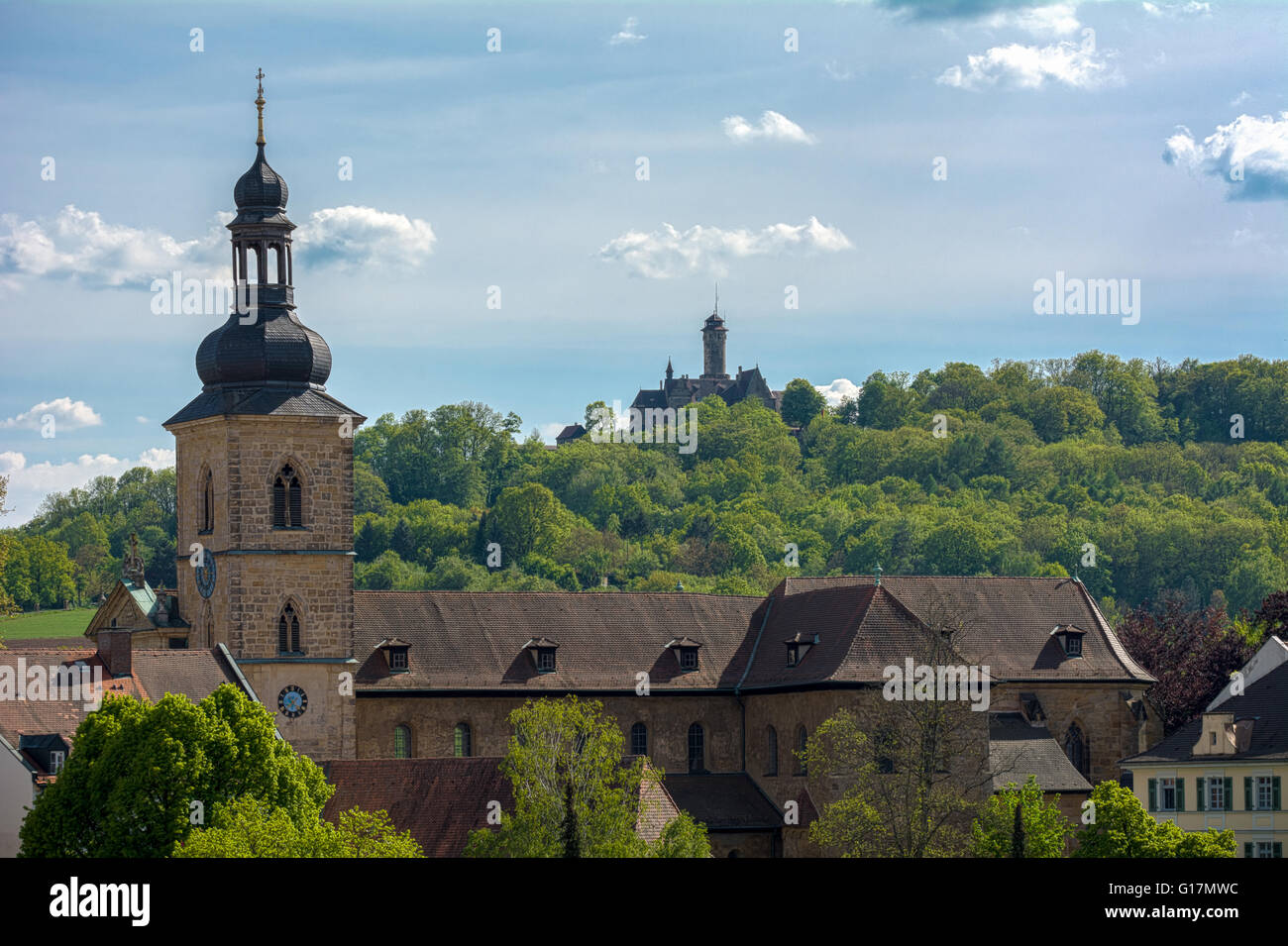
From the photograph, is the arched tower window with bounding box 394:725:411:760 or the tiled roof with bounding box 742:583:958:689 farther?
the arched tower window with bounding box 394:725:411:760

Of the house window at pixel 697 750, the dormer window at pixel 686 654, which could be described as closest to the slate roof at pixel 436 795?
the house window at pixel 697 750

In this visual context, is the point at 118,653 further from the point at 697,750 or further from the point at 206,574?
the point at 697,750

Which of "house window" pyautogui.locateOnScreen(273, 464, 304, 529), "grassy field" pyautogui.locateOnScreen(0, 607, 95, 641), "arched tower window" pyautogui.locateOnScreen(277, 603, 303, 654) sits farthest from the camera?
"grassy field" pyautogui.locateOnScreen(0, 607, 95, 641)

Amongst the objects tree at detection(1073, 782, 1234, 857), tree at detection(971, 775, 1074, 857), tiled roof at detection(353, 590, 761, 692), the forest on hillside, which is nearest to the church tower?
tiled roof at detection(353, 590, 761, 692)

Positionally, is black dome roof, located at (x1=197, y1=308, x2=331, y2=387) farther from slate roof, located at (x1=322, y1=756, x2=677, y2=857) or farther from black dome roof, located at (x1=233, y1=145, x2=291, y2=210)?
slate roof, located at (x1=322, y1=756, x2=677, y2=857)

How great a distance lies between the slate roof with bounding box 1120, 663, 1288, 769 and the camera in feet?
177

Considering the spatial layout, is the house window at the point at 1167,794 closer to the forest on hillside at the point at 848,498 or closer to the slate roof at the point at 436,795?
the slate roof at the point at 436,795

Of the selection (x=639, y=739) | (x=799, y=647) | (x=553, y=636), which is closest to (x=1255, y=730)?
(x=799, y=647)

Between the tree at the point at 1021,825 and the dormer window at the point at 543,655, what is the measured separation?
14586 millimetres

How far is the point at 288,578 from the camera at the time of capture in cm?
5547

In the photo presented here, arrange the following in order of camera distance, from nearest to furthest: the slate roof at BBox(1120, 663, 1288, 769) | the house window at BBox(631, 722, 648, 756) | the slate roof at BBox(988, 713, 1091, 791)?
the slate roof at BBox(1120, 663, 1288, 769) < the slate roof at BBox(988, 713, 1091, 791) < the house window at BBox(631, 722, 648, 756)

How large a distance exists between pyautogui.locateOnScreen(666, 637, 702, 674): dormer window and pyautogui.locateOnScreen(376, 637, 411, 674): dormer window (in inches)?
333

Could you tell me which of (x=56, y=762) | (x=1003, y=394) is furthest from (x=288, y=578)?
(x=1003, y=394)

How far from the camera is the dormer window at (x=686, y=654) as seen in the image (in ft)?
201
